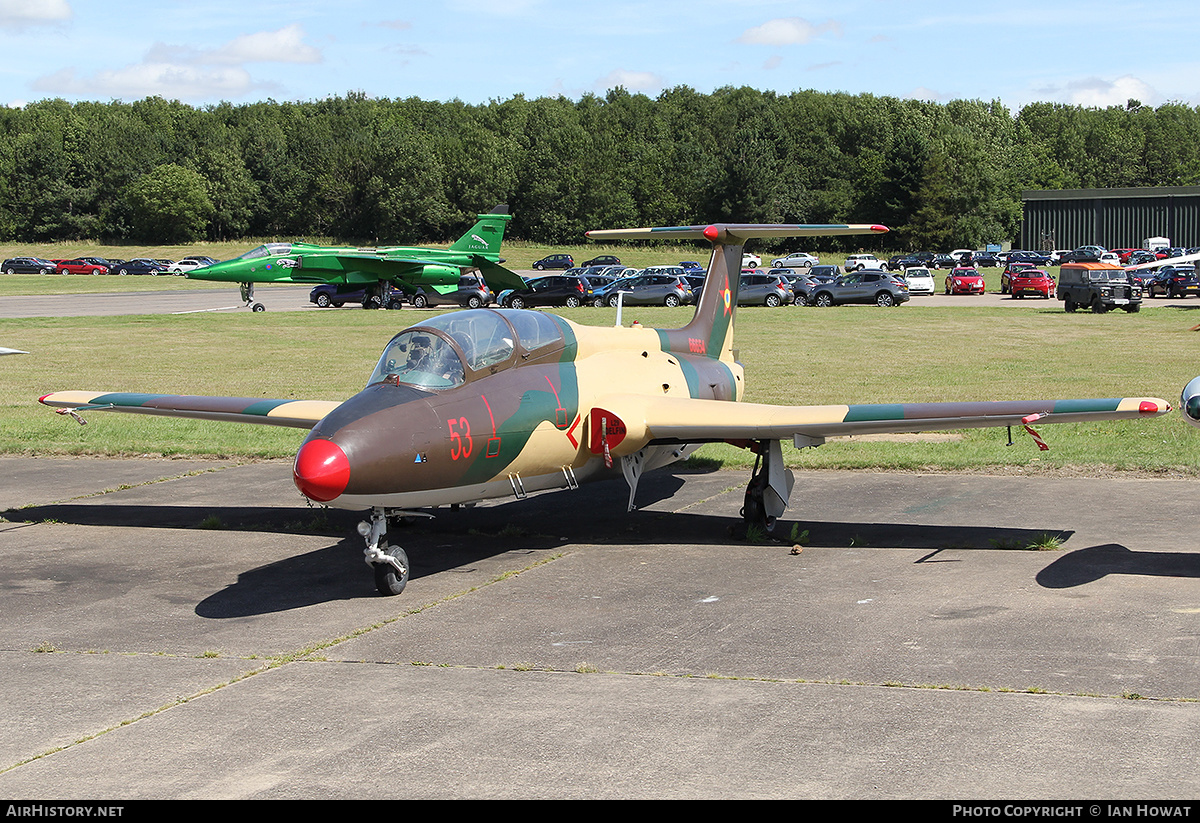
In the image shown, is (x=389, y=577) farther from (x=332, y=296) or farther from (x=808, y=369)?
(x=332, y=296)

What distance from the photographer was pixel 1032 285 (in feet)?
202

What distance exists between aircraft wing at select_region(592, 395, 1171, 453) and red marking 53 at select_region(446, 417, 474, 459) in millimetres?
2011

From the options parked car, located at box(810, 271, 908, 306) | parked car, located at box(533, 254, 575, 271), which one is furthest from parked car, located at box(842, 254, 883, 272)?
parked car, located at box(810, 271, 908, 306)

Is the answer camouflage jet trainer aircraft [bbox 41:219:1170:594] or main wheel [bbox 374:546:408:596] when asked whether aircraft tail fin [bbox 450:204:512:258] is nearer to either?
camouflage jet trainer aircraft [bbox 41:219:1170:594]

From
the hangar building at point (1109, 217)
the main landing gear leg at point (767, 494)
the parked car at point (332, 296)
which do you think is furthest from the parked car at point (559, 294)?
the hangar building at point (1109, 217)

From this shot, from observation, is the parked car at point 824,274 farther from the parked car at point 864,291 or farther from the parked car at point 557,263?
the parked car at point 557,263

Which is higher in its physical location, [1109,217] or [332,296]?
[1109,217]

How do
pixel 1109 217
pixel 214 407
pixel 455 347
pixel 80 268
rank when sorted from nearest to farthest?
pixel 455 347 < pixel 214 407 < pixel 80 268 < pixel 1109 217

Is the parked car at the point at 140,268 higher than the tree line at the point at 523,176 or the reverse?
the reverse

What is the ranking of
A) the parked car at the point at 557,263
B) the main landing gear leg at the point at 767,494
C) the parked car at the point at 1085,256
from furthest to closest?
the parked car at the point at 557,263 < the parked car at the point at 1085,256 < the main landing gear leg at the point at 767,494

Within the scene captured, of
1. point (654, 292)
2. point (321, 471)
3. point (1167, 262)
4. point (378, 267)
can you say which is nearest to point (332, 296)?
point (378, 267)

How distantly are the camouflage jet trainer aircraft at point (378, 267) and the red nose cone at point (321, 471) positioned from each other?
42649 mm

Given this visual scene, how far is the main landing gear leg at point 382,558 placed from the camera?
36.5 ft

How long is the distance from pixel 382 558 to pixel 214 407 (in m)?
4.97
